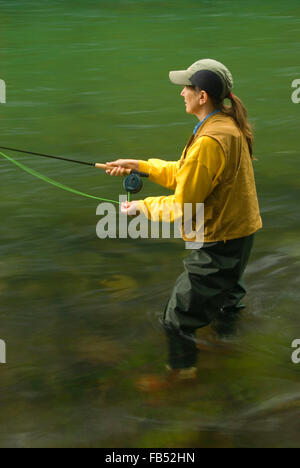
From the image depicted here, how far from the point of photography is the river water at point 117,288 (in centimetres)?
405

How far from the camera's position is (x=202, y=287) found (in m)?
4.42

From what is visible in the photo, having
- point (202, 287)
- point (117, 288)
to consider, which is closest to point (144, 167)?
point (202, 287)

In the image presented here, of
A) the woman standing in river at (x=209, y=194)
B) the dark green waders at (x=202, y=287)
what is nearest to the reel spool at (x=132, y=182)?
the woman standing in river at (x=209, y=194)

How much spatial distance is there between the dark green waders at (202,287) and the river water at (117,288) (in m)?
0.15

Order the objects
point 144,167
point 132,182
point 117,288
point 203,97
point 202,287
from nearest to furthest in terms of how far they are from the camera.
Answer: point 203,97 < point 202,287 < point 132,182 < point 144,167 < point 117,288

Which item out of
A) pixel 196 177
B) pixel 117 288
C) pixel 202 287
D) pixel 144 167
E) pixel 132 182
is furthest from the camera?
pixel 117 288

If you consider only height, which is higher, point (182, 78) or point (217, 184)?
point (182, 78)

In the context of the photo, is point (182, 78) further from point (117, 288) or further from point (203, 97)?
point (117, 288)

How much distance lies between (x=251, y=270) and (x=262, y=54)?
11.1 metres

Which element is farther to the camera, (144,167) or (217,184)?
(144,167)

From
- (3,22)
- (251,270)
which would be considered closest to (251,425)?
(251,270)

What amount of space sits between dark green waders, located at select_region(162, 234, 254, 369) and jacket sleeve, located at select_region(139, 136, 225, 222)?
35 cm

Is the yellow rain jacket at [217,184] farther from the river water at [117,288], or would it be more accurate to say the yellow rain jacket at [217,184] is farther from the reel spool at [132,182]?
the river water at [117,288]

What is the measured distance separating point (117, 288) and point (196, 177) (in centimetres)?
Answer: 192
